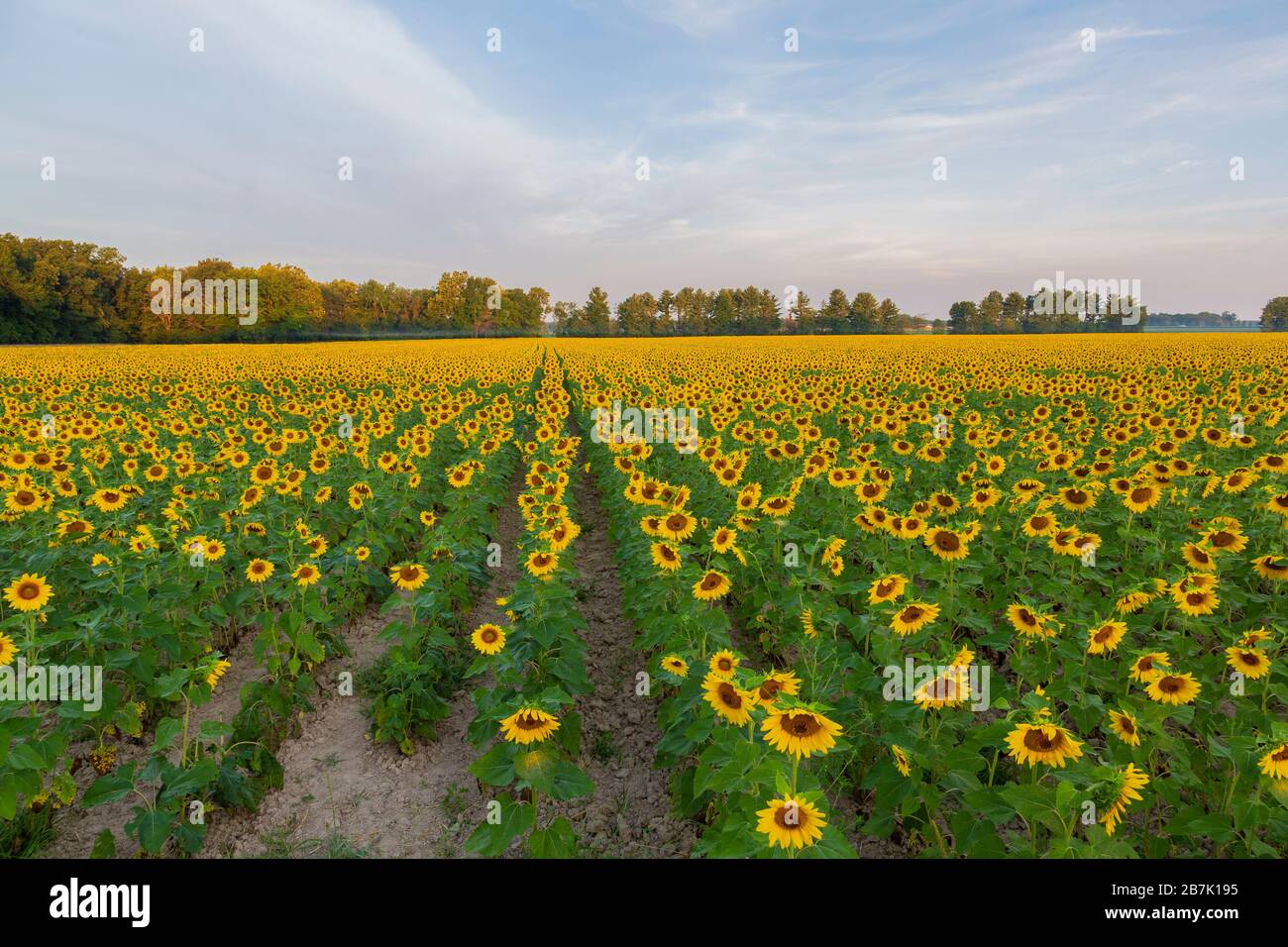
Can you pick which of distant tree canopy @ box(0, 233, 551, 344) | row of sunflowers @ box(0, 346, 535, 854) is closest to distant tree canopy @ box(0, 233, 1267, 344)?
distant tree canopy @ box(0, 233, 551, 344)

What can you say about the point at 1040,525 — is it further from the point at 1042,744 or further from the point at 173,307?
the point at 173,307

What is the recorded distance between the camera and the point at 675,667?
13.4 ft

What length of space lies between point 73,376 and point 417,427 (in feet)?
88.7

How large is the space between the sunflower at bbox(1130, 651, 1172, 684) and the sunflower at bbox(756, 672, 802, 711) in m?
2.17

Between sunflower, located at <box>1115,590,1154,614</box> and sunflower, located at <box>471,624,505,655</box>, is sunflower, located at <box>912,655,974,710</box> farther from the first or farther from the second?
sunflower, located at <box>471,624,505,655</box>

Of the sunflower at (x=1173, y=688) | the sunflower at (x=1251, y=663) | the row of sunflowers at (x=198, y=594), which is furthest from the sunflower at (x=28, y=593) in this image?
the sunflower at (x=1251, y=663)

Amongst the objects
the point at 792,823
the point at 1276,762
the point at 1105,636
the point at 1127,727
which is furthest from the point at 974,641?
the point at 792,823

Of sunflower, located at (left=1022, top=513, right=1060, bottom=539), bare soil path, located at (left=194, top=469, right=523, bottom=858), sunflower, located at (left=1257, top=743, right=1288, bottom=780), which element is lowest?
bare soil path, located at (left=194, top=469, right=523, bottom=858)

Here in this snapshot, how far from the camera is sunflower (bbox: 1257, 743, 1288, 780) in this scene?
2900 millimetres

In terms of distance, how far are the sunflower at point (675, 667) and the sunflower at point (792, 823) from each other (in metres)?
1.42

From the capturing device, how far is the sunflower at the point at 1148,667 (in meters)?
3.55

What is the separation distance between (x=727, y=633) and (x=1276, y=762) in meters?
3.86

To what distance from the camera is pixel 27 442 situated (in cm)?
1034
